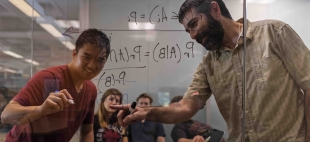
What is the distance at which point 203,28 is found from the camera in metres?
1.05

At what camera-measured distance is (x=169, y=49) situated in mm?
1081

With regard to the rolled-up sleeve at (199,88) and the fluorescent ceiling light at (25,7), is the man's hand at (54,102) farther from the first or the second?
the rolled-up sleeve at (199,88)

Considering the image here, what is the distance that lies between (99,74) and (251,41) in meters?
0.58

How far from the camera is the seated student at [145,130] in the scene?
105cm

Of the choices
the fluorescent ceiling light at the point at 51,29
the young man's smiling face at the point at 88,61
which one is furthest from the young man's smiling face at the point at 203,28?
the fluorescent ceiling light at the point at 51,29

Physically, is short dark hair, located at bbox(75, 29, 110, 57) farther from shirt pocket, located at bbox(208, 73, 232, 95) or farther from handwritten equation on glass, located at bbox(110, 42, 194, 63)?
shirt pocket, located at bbox(208, 73, 232, 95)

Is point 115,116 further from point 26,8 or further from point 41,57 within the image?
point 26,8

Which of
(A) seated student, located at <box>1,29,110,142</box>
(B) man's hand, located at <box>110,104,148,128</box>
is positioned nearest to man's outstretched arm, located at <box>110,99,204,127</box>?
(B) man's hand, located at <box>110,104,148,128</box>

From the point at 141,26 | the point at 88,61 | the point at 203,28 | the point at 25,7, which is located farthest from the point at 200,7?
the point at 25,7

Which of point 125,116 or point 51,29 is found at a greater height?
point 51,29

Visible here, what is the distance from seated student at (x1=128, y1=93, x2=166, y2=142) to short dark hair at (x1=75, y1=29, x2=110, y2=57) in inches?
8.6

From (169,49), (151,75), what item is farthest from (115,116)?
(169,49)

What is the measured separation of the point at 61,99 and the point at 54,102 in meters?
0.02

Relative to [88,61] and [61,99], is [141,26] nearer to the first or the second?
[88,61]
